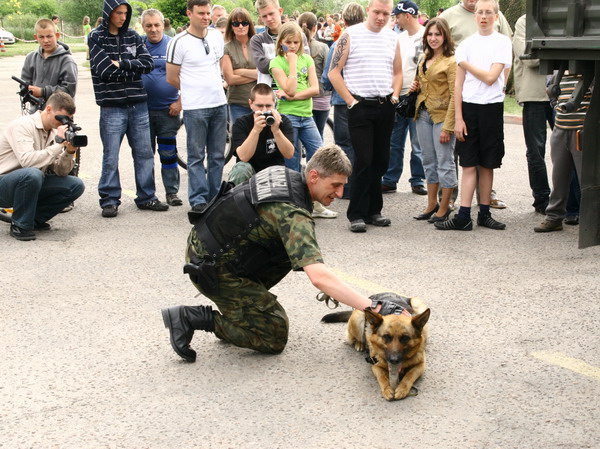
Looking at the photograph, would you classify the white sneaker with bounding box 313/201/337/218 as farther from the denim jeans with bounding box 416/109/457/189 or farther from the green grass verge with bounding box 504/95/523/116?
the green grass verge with bounding box 504/95/523/116

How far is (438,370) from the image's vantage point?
4.72 metres

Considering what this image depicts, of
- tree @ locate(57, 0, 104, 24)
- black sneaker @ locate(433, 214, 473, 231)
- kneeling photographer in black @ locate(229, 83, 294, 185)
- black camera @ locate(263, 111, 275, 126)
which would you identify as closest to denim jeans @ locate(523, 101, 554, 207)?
black sneaker @ locate(433, 214, 473, 231)

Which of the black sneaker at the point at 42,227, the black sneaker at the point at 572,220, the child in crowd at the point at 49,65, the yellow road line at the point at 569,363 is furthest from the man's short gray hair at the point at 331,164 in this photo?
the child in crowd at the point at 49,65

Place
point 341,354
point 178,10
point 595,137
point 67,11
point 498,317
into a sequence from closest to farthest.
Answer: point 595,137, point 341,354, point 498,317, point 178,10, point 67,11

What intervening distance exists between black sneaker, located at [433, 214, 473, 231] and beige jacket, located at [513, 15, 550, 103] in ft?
4.44

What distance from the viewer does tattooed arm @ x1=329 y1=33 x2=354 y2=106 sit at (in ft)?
25.9

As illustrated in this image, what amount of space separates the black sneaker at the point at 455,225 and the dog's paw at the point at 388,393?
12.2 ft

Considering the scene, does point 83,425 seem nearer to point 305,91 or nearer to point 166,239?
point 166,239

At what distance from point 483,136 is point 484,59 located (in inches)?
27.8

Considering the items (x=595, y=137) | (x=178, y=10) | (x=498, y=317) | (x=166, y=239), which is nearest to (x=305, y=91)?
(x=166, y=239)

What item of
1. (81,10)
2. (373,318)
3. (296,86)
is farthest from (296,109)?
(81,10)

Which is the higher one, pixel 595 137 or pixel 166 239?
pixel 595 137

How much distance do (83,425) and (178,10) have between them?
71.7 ft

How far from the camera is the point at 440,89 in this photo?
8016 millimetres
